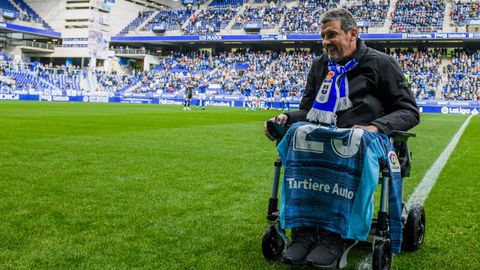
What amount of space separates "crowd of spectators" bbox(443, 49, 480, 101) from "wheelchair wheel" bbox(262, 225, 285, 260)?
40902mm

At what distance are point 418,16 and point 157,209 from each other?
5223 cm

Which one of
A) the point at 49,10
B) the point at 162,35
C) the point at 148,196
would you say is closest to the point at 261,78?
Result: the point at 162,35

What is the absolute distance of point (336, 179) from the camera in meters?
3.26

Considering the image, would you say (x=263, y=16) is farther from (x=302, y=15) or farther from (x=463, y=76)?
(x=463, y=76)

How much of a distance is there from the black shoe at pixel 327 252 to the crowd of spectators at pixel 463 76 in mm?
41082

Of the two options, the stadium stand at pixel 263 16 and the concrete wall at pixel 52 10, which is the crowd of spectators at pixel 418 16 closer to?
the stadium stand at pixel 263 16

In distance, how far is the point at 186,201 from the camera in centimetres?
552

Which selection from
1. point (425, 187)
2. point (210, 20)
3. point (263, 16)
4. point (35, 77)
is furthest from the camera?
point (210, 20)

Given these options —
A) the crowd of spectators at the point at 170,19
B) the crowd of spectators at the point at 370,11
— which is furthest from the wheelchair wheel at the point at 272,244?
the crowd of spectators at the point at 170,19

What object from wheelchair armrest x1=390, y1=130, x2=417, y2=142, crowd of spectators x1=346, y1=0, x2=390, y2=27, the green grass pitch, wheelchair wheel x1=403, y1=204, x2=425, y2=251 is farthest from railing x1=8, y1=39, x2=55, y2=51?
wheelchair armrest x1=390, y1=130, x2=417, y2=142

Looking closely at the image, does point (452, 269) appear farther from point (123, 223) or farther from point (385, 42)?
point (385, 42)

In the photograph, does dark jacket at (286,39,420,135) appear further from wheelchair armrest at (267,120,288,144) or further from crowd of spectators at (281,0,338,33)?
crowd of spectators at (281,0,338,33)

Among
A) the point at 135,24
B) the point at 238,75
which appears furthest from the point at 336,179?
the point at 135,24

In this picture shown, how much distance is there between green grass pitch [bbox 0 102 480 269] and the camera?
358 centimetres
